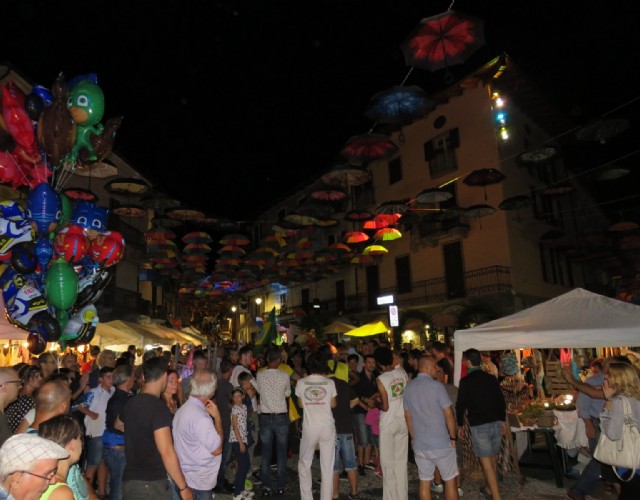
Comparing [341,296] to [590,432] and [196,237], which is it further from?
[590,432]

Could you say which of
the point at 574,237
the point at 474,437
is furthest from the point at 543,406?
the point at 574,237

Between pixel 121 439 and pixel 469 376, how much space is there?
4.39 metres

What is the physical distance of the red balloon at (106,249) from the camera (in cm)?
888

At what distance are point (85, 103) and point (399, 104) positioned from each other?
20.1 feet

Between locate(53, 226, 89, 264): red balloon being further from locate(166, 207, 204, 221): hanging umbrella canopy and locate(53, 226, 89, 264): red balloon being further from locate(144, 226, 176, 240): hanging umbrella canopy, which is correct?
locate(144, 226, 176, 240): hanging umbrella canopy

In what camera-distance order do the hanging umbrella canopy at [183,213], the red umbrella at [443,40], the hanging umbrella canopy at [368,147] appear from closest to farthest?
1. the red umbrella at [443,40]
2. the hanging umbrella canopy at [368,147]
3. the hanging umbrella canopy at [183,213]

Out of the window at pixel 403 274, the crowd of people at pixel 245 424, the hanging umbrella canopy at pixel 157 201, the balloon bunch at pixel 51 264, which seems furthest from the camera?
the window at pixel 403 274

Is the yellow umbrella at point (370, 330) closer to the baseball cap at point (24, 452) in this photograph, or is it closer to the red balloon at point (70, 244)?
the red balloon at point (70, 244)

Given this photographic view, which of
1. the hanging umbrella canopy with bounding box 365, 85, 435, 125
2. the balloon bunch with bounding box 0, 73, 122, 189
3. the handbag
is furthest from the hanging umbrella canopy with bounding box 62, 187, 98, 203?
the handbag

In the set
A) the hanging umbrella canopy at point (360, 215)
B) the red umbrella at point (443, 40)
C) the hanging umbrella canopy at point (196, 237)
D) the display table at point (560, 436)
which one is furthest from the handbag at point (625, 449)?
the hanging umbrella canopy at point (196, 237)

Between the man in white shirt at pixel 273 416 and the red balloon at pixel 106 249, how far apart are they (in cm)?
396

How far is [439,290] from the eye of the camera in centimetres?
2453

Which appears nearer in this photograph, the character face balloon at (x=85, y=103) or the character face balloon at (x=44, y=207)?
the character face balloon at (x=44, y=207)

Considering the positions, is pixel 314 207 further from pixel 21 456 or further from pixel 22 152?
pixel 21 456
